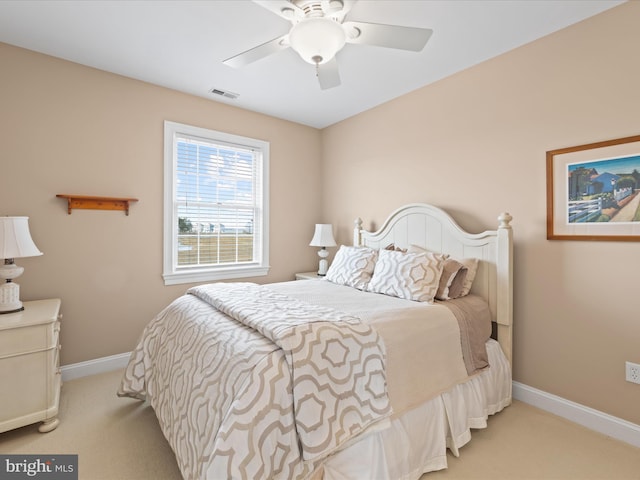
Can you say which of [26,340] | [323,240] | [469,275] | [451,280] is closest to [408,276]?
[451,280]

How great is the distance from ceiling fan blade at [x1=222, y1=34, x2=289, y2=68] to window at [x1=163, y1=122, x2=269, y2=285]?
1.51m

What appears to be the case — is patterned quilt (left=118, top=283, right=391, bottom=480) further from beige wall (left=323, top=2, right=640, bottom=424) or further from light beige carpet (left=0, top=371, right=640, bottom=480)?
beige wall (left=323, top=2, right=640, bottom=424)

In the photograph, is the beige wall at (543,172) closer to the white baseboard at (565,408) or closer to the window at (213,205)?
the white baseboard at (565,408)

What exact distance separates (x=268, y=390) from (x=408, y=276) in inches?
58.2

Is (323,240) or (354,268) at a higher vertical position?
(323,240)

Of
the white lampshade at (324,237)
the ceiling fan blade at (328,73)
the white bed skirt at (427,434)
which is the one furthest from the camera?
the white lampshade at (324,237)

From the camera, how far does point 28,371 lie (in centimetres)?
195

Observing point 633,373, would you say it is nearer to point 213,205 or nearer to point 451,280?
point 451,280

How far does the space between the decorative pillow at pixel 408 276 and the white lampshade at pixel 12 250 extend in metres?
2.47

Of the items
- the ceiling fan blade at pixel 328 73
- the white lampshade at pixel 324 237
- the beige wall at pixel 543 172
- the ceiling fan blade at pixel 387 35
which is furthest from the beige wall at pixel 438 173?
the ceiling fan blade at pixel 328 73

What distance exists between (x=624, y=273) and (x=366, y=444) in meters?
1.91

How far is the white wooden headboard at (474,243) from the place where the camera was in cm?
231

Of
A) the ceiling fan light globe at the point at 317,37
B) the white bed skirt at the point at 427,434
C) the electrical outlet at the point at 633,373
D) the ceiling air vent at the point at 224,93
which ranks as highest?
the ceiling air vent at the point at 224,93

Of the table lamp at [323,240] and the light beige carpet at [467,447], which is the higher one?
the table lamp at [323,240]
